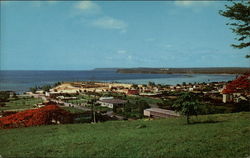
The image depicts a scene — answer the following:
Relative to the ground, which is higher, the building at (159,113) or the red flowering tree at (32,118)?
the red flowering tree at (32,118)

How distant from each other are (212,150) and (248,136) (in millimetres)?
3646

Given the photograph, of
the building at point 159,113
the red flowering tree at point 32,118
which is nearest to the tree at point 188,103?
the red flowering tree at point 32,118

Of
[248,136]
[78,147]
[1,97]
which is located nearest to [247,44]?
[248,136]

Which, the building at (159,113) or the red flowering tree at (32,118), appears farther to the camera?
the building at (159,113)

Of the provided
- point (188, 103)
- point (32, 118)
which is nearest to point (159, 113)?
point (32, 118)

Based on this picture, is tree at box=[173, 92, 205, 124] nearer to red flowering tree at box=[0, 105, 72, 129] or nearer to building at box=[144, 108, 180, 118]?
red flowering tree at box=[0, 105, 72, 129]

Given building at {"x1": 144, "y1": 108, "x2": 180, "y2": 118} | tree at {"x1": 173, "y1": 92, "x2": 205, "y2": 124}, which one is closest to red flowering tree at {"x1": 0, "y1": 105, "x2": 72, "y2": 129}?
tree at {"x1": 173, "y1": 92, "x2": 205, "y2": 124}

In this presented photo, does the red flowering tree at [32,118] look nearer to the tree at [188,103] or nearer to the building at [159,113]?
the tree at [188,103]

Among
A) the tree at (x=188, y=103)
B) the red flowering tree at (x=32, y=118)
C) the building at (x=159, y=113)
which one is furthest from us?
the building at (x=159, y=113)


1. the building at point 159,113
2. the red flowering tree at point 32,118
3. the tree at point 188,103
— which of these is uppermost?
the tree at point 188,103

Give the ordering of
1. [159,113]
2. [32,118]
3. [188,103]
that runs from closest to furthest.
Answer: [188,103], [32,118], [159,113]

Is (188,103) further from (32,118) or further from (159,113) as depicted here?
(159,113)

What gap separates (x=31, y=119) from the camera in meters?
30.9

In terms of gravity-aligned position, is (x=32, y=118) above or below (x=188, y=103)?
below
